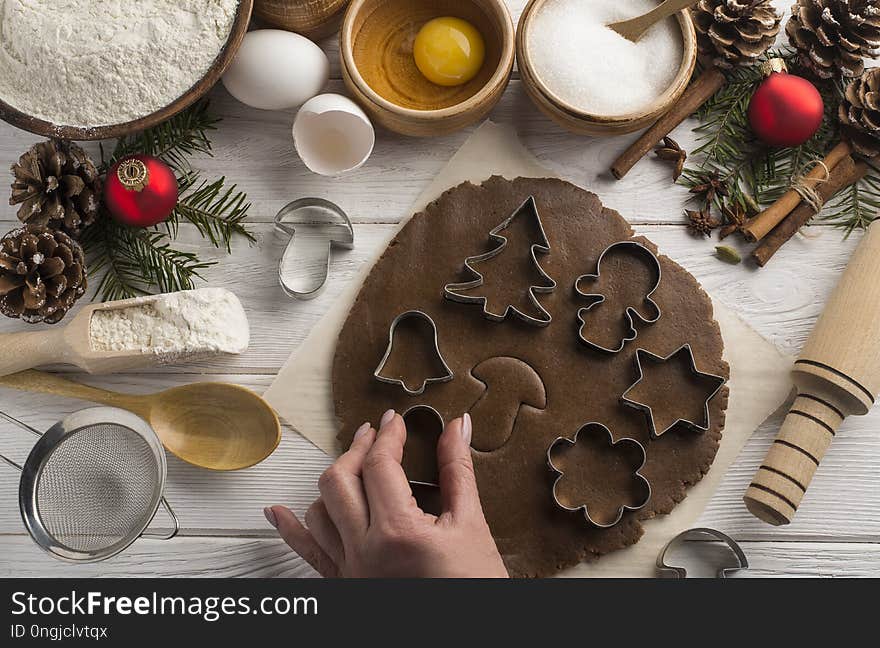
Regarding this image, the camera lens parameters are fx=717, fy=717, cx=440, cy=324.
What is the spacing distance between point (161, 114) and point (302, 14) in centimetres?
23

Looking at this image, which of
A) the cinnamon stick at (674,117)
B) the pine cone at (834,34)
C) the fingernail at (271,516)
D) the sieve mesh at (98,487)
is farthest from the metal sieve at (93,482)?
the pine cone at (834,34)

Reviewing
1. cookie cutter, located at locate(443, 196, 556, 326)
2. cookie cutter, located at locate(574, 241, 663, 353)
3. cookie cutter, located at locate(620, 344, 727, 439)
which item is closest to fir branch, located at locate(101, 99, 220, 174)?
cookie cutter, located at locate(443, 196, 556, 326)

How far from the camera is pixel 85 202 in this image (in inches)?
36.5

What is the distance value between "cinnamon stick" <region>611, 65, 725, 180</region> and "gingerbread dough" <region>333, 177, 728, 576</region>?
7 cm

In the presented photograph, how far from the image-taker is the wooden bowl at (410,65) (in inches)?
36.6

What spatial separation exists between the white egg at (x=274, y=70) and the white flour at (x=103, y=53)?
4cm

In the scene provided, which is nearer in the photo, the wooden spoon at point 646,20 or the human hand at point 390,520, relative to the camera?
the human hand at point 390,520

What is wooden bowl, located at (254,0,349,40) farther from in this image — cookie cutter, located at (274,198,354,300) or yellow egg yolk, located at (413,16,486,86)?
cookie cutter, located at (274,198,354,300)

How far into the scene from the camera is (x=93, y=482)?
0.90m

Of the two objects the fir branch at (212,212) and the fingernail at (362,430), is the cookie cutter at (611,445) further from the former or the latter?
the fir branch at (212,212)

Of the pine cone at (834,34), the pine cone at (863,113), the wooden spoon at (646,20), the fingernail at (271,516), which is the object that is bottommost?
the fingernail at (271,516)

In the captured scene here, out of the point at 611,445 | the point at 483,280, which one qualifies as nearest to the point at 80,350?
the point at 483,280
